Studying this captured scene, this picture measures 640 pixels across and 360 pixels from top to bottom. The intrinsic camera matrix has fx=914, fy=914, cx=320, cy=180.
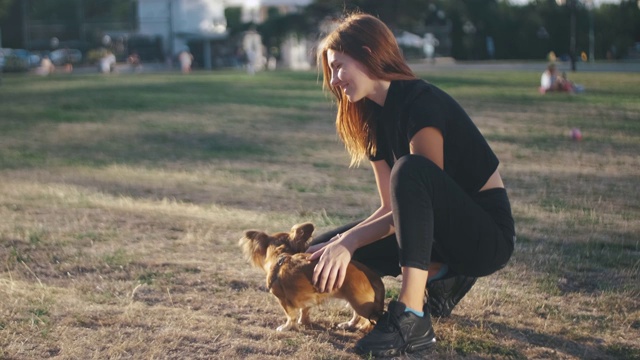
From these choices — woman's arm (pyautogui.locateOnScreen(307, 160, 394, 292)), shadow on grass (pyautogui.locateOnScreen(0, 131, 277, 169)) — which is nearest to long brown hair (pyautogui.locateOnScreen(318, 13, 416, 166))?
woman's arm (pyautogui.locateOnScreen(307, 160, 394, 292))

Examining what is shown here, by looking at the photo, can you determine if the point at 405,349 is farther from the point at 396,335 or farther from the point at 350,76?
the point at 350,76

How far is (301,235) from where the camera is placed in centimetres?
398

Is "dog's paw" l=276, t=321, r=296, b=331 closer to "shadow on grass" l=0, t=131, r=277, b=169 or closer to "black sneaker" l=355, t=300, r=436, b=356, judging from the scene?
"black sneaker" l=355, t=300, r=436, b=356

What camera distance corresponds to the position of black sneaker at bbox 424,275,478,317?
13.2 feet

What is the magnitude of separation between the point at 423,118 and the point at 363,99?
402 millimetres

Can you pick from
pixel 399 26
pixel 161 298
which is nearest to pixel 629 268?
pixel 161 298

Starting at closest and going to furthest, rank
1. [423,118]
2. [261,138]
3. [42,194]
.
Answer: [423,118] < [42,194] < [261,138]

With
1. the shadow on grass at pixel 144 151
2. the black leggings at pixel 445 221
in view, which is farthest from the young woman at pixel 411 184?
the shadow on grass at pixel 144 151

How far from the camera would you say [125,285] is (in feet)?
15.7

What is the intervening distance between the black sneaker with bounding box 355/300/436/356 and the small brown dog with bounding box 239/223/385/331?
16 centimetres

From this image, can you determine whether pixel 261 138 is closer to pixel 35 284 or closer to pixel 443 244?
pixel 35 284

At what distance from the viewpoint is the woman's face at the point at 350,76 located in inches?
147

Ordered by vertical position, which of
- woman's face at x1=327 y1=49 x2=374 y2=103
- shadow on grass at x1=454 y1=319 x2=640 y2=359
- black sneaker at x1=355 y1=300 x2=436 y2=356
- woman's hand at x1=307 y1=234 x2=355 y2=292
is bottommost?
shadow on grass at x1=454 y1=319 x2=640 y2=359

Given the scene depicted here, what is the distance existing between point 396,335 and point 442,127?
0.84m
